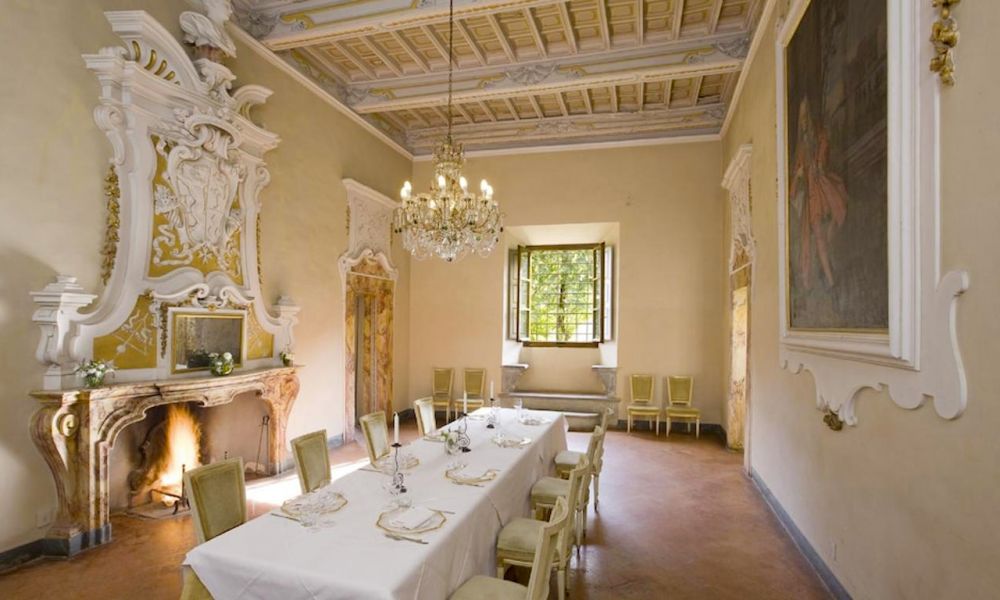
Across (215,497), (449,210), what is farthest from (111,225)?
(449,210)

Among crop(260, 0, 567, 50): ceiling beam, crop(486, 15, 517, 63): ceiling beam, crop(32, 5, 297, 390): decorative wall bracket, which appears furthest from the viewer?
crop(486, 15, 517, 63): ceiling beam

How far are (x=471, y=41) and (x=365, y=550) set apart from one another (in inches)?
236

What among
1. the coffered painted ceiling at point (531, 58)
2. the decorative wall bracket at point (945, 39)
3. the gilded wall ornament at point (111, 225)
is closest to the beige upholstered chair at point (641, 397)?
the coffered painted ceiling at point (531, 58)

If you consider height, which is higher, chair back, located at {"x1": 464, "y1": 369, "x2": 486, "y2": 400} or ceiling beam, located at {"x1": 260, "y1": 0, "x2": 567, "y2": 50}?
ceiling beam, located at {"x1": 260, "y1": 0, "x2": 567, "y2": 50}

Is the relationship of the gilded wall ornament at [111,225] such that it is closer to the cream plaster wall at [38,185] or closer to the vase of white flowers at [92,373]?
the cream plaster wall at [38,185]

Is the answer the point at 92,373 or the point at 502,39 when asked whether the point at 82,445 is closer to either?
the point at 92,373

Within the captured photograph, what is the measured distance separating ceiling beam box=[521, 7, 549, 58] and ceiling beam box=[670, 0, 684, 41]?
1573mm

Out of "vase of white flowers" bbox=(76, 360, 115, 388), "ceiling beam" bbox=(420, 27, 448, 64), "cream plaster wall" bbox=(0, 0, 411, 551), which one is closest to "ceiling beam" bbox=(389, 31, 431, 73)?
"ceiling beam" bbox=(420, 27, 448, 64)

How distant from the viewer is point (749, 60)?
19.7ft

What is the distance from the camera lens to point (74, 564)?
3.63 meters

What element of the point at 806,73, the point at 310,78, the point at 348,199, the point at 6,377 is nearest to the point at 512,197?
the point at 348,199

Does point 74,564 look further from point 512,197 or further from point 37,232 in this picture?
point 512,197

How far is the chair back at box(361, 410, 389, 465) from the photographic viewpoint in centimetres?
Answer: 443

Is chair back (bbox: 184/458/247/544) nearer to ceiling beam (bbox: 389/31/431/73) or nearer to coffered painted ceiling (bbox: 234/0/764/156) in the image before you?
coffered painted ceiling (bbox: 234/0/764/156)
